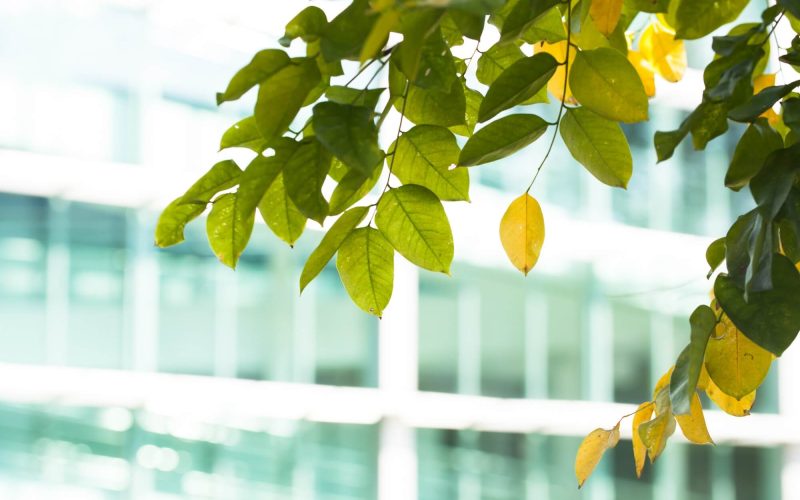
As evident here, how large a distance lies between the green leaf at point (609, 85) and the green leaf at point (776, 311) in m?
0.06

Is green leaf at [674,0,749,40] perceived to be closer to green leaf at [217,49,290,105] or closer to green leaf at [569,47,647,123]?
green leaf at [569,47,647,123]

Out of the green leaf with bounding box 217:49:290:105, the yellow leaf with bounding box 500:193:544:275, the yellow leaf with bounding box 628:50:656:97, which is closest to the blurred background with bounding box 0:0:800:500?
the yellow leaf with bounding box 628:50:656:97

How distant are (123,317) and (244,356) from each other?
1.14 feet

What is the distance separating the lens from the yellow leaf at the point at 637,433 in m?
0.44

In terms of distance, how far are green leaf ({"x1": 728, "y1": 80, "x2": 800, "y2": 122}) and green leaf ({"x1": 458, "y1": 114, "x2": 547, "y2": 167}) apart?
0.19ft

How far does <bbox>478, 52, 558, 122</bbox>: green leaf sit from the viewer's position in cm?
32

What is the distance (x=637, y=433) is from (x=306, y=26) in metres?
0.23

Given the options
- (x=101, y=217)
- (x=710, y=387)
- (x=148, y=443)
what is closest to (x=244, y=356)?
(x=148, y=443)

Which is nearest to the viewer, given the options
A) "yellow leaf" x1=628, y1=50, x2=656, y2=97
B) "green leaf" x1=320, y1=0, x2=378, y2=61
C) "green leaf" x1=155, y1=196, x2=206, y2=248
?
"green leaf" x1=320, y1=0, x2=378, y2=61

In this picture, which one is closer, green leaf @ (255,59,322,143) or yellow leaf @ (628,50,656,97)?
green leaf @ (255,59,322,143)

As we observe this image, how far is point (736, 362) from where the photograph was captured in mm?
375

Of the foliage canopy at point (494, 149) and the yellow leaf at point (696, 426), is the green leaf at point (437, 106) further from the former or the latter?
the yellow leaf at point (696, 426)

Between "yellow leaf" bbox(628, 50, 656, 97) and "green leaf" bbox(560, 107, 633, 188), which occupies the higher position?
"yellow leaf" bbox(628, 50, 656, 97)

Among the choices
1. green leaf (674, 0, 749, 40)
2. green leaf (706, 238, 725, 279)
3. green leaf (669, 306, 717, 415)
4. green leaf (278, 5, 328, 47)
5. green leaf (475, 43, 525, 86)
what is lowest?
green leaf (669, 306, 717, 415)
